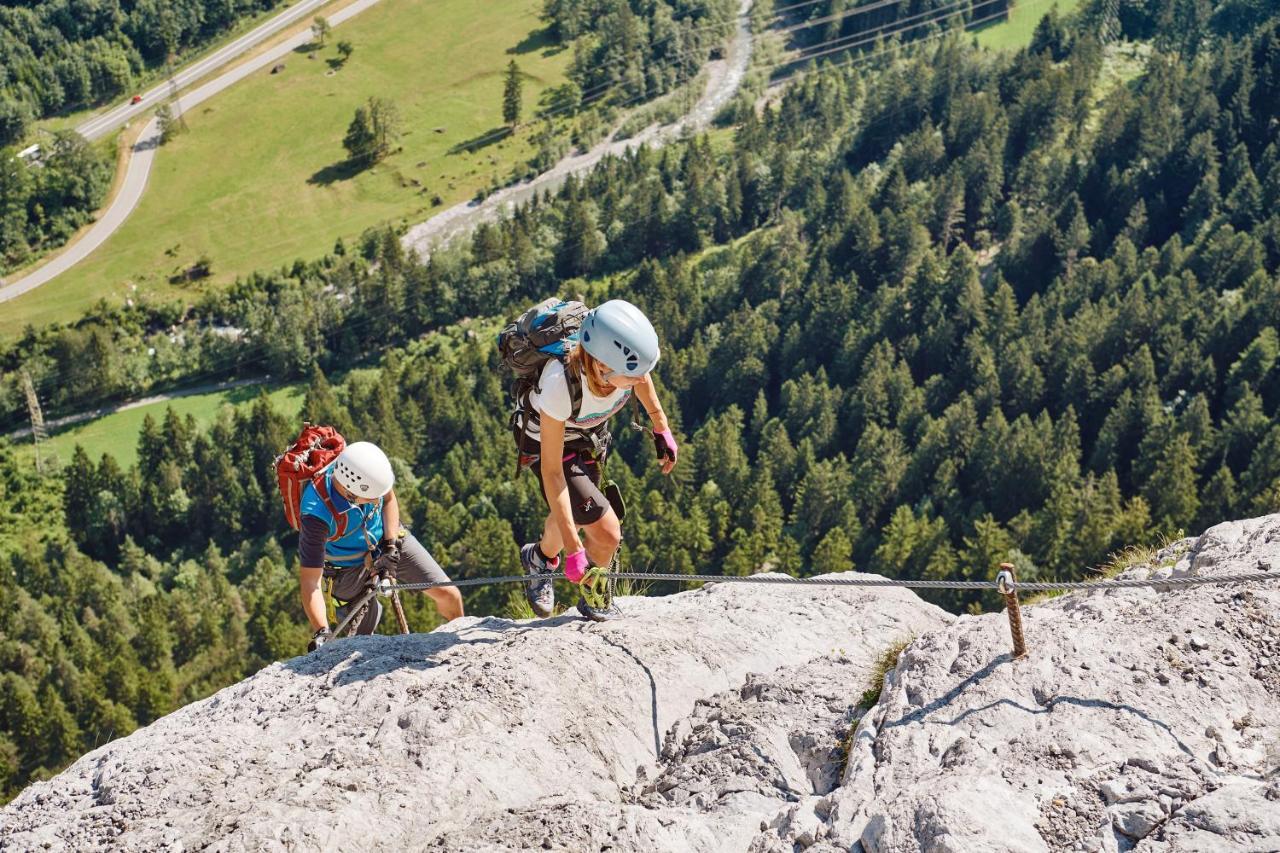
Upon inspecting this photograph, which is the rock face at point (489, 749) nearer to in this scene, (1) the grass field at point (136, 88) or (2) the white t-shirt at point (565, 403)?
(2) the white t-shirt at point (565, 403)

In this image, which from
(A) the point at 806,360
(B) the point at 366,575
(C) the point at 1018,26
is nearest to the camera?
(B) the point at 366,575

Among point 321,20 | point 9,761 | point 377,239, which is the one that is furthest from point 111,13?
point 9,761

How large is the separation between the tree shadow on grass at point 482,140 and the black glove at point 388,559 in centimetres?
16353

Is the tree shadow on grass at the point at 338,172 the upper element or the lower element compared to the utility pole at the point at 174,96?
lower

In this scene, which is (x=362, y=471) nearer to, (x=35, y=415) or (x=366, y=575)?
(x=366, y=575)

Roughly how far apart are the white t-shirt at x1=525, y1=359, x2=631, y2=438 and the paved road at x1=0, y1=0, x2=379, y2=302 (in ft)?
521

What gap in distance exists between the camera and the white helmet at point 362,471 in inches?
512

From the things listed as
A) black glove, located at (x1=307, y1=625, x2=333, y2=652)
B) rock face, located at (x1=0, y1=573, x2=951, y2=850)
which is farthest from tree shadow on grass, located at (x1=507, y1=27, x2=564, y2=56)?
rock face, located at (x1=0, y1=573, x2=951, y2=850)

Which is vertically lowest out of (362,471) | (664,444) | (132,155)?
(132,155)

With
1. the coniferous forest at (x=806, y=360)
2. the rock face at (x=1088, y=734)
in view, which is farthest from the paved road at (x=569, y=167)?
the rock face at (x=1088, y=734)

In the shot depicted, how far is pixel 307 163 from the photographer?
565 feet

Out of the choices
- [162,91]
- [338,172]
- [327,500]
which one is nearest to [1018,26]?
[338,172]

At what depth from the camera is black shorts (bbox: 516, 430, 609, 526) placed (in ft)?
42.8

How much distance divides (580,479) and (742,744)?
363 cm
